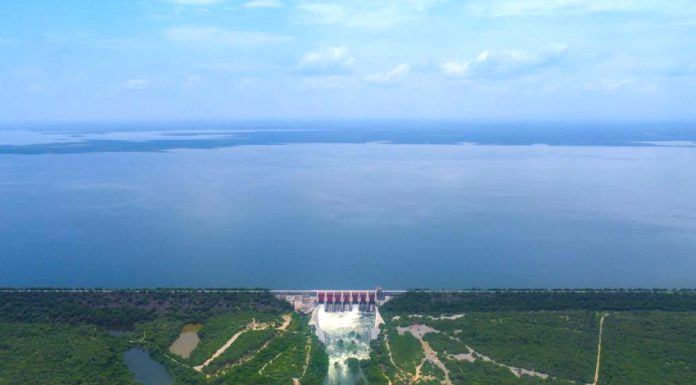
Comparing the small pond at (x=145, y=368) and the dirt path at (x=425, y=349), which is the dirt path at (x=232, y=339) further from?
the dirt path at (x=425, y=349)

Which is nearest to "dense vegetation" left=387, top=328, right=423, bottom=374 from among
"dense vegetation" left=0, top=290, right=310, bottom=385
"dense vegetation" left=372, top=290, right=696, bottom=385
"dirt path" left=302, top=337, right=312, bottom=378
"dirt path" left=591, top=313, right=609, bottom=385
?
"dense vegetation" left=372, top=290, right=696, bottom=385

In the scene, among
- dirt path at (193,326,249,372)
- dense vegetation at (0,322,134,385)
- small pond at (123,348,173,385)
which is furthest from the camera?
dirt path at (193,326,249,372)

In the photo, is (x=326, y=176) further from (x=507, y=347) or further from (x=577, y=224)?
(x=507, y=347)

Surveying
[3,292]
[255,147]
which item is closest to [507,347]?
[3,292]

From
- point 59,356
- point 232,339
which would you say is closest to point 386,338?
point 232,339

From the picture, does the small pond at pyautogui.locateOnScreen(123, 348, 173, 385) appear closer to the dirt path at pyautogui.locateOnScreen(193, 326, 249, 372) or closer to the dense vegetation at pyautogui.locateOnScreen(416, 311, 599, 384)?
the dirt path at pyautogui.locateOnScreen(193, 326, 249, 372)
